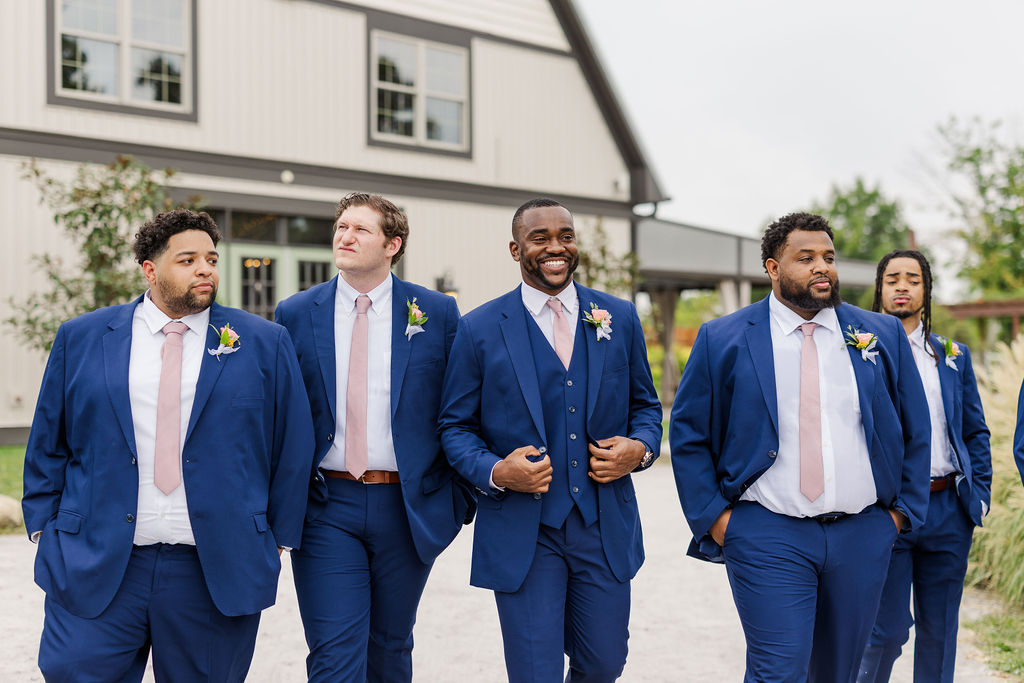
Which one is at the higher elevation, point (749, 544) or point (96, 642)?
point (749, 544)

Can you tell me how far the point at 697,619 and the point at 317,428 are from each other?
138 inches

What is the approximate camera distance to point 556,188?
59.8 ft

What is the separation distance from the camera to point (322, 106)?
15.5m

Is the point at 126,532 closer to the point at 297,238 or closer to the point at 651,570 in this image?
the point at 651,570

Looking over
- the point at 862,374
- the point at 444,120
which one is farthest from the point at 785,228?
the point at 444,120

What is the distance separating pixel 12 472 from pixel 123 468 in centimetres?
888

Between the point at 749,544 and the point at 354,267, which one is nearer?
the point at 749,544

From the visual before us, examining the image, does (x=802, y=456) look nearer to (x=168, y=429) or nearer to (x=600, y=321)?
(x=600, y=321)

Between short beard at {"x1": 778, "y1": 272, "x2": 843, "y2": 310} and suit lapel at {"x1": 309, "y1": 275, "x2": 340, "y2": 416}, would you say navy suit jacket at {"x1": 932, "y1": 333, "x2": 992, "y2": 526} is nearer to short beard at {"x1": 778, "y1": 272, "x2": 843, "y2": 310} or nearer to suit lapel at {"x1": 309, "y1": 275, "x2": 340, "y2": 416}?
short beard at {"x1": 778, "y1": 272, "x2": 843, "y2": 310}

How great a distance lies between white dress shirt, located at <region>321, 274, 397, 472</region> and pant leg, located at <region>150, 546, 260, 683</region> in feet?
2.37

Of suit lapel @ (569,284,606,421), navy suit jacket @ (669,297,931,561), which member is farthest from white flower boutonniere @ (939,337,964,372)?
suit lapel @ (569,284,606,421)

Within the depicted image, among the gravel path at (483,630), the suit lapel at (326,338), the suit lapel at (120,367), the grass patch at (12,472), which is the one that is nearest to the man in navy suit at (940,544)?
the gravel path at (483,630)

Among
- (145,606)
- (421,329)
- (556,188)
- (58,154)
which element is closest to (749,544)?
(421,329)

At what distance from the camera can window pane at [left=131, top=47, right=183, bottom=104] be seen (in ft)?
45.7
